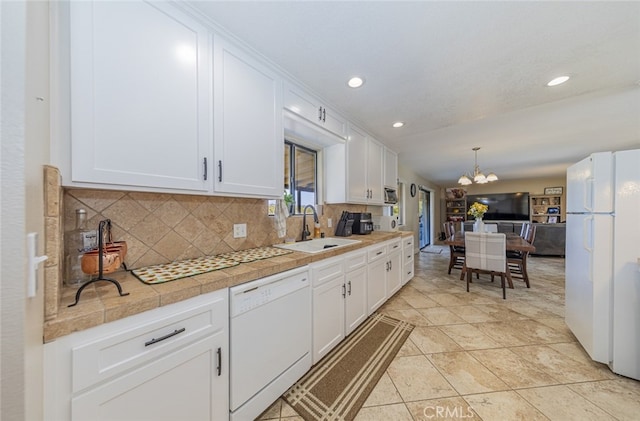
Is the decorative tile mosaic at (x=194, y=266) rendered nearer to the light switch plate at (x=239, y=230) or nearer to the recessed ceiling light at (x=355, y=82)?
the light switch plate at (x=239, y=230)

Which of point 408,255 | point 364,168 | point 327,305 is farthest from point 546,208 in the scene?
point 327,305

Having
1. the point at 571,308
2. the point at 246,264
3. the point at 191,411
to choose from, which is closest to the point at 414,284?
the point at 571,308

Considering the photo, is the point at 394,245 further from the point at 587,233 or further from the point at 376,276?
the point at 587,233

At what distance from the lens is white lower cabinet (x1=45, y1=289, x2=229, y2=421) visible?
2.27 feet

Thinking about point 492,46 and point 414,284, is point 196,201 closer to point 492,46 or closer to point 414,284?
point 492,46

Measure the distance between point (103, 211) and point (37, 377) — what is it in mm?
791

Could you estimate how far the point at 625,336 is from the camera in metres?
1.55

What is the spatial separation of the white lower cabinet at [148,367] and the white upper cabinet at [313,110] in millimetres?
1554

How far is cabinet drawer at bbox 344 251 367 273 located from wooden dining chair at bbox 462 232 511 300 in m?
2.04

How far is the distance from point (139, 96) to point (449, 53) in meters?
1.98

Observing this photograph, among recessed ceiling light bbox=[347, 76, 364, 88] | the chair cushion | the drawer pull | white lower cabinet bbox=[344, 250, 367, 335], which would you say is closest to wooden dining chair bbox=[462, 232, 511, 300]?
the chair cushion

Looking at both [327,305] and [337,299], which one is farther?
[337,299]

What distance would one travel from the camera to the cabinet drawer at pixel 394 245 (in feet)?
9.25

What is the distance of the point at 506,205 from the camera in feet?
27.6
